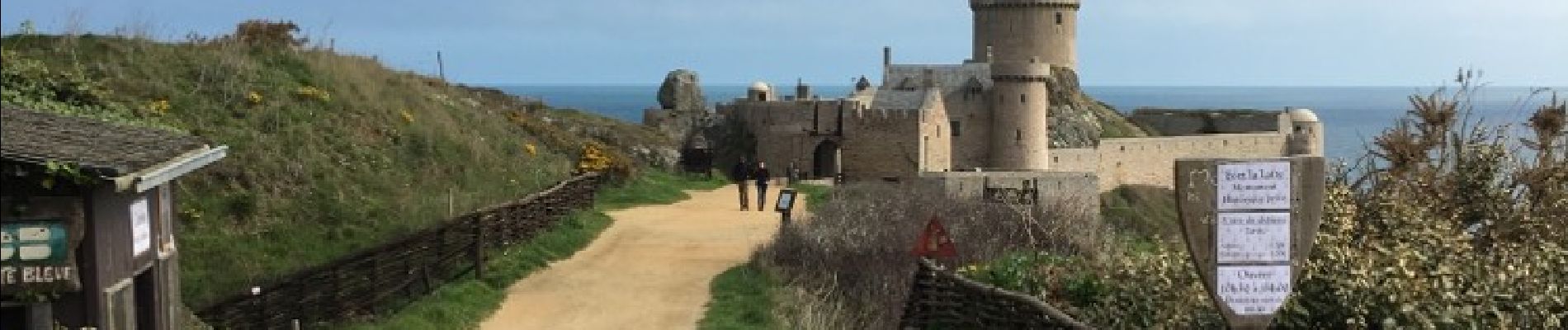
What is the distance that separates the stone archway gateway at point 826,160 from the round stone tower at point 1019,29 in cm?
2310

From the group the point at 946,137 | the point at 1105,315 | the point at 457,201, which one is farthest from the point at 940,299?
the point at 946,137

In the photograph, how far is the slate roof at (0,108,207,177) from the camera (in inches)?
263

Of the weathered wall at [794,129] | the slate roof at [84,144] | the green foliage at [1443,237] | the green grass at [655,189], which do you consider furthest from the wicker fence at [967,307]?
the weathered wall at [794,129]

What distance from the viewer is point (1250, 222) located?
29.0 feet

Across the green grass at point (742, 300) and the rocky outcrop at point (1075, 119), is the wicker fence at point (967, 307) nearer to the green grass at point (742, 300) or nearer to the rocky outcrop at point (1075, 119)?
the green grass at point (742, 300)

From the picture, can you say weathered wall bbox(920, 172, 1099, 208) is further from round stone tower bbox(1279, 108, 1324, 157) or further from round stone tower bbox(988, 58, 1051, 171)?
round stone tower bbox(1279, 108, 1324, 157)

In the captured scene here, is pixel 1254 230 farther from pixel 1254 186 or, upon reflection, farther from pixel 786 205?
pixel 786 205

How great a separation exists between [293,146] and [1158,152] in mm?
39000

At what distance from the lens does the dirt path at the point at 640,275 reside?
50.3ft

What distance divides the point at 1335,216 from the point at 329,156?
46.7 feet

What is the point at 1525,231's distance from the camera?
1370 centimetres

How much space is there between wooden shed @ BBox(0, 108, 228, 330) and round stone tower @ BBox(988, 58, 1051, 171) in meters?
38.7

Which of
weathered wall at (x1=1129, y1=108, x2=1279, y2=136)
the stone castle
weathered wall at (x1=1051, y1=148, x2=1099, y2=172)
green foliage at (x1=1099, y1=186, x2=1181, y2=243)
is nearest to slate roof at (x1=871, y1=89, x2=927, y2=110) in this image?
the stone castle

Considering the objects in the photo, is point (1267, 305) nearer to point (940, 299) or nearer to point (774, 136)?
point (940, 299)
